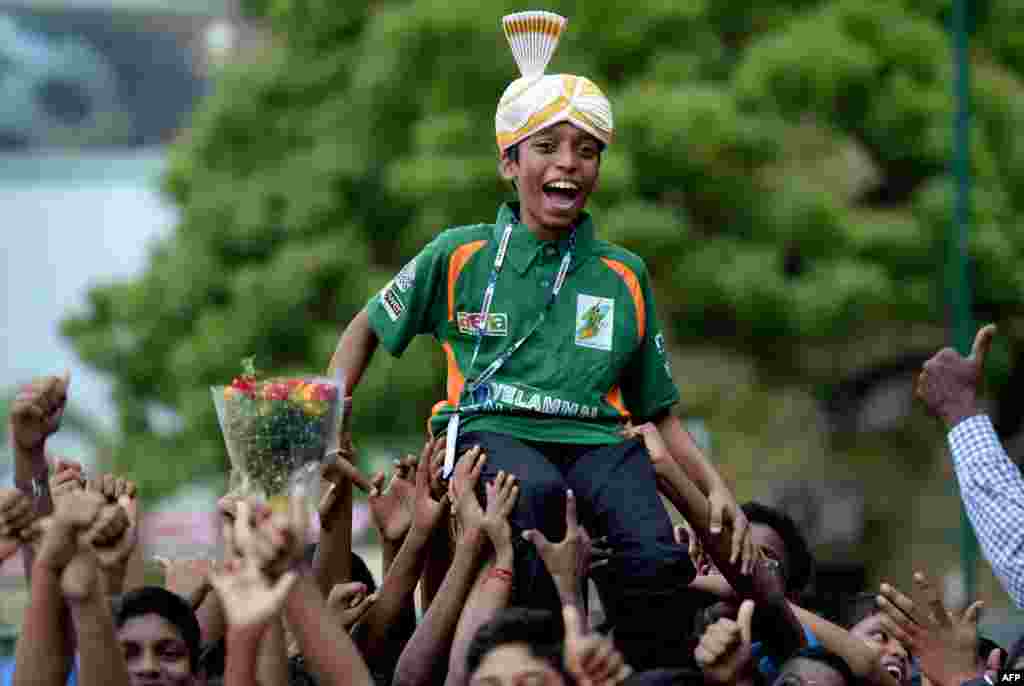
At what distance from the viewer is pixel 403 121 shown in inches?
695

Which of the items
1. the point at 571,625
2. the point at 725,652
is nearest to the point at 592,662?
the point at 571,625

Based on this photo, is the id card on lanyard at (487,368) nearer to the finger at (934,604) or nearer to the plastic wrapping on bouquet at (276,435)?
the plastic wrapping on bouquet at (276,435)

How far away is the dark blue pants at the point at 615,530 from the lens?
570 cm

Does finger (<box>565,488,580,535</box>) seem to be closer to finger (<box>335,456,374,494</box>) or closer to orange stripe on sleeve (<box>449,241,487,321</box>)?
orange stripe on sleeve (<box>449,241,487,321</box>)

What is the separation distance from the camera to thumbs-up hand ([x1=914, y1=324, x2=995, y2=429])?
5.92 metres

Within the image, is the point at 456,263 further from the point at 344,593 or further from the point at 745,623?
the point at 745,623

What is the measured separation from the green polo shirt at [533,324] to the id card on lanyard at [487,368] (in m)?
0.02

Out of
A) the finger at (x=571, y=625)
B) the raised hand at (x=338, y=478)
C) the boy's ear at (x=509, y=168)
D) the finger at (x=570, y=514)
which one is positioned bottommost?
the finger at (x=571, y=625)

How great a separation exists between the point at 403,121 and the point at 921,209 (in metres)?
4.71

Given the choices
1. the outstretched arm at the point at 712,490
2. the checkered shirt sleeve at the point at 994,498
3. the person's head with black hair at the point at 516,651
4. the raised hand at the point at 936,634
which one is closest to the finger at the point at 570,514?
the person's head with black hair at the point at 516,651

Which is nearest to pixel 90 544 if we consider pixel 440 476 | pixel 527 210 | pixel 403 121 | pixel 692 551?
pixel 440 476

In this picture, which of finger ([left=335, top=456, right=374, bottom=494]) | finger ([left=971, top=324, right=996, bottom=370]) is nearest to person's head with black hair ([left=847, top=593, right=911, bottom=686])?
finger ([left=971, top=324, right=996, bottom=370])

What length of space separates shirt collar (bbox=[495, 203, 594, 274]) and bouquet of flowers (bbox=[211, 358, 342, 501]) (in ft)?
3.02

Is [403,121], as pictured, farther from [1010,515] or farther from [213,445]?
[1010,515]
